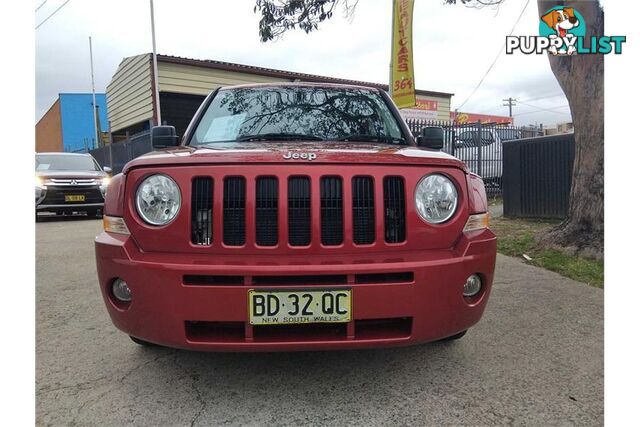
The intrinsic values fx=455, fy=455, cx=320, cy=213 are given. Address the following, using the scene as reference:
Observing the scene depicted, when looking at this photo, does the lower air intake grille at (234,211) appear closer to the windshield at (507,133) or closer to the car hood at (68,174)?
the car hood at (68,174)

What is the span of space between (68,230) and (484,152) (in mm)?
10073

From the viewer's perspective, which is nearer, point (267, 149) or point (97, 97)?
point (267, 149)

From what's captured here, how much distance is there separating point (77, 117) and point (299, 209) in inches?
1240

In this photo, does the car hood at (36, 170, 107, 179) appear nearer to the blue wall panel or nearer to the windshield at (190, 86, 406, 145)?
the windshield at (190, 86, 406, 145)

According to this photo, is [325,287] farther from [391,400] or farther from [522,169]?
[522,169]

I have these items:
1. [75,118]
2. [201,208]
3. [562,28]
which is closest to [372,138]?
[201,208]

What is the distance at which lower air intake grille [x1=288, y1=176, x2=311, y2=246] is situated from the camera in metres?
2.04

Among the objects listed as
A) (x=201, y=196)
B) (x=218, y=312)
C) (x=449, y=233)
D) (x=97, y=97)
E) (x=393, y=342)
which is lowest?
(x=393, y=342)

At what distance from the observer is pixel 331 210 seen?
206cm

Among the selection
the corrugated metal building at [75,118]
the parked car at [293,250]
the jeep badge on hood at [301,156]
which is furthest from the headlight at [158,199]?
the corrugated metal building at [75,118]

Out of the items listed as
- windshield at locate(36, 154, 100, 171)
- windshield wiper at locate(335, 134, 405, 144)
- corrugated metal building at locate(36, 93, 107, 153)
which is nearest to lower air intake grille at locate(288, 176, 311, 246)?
windshield wiper at locate(335, 134, 405, 144)

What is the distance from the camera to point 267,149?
7.40 ft

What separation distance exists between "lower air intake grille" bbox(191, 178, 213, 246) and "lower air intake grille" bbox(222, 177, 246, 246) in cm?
7

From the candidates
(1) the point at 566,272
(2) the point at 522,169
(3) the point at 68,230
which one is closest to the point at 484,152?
(2) the point at 522,169
